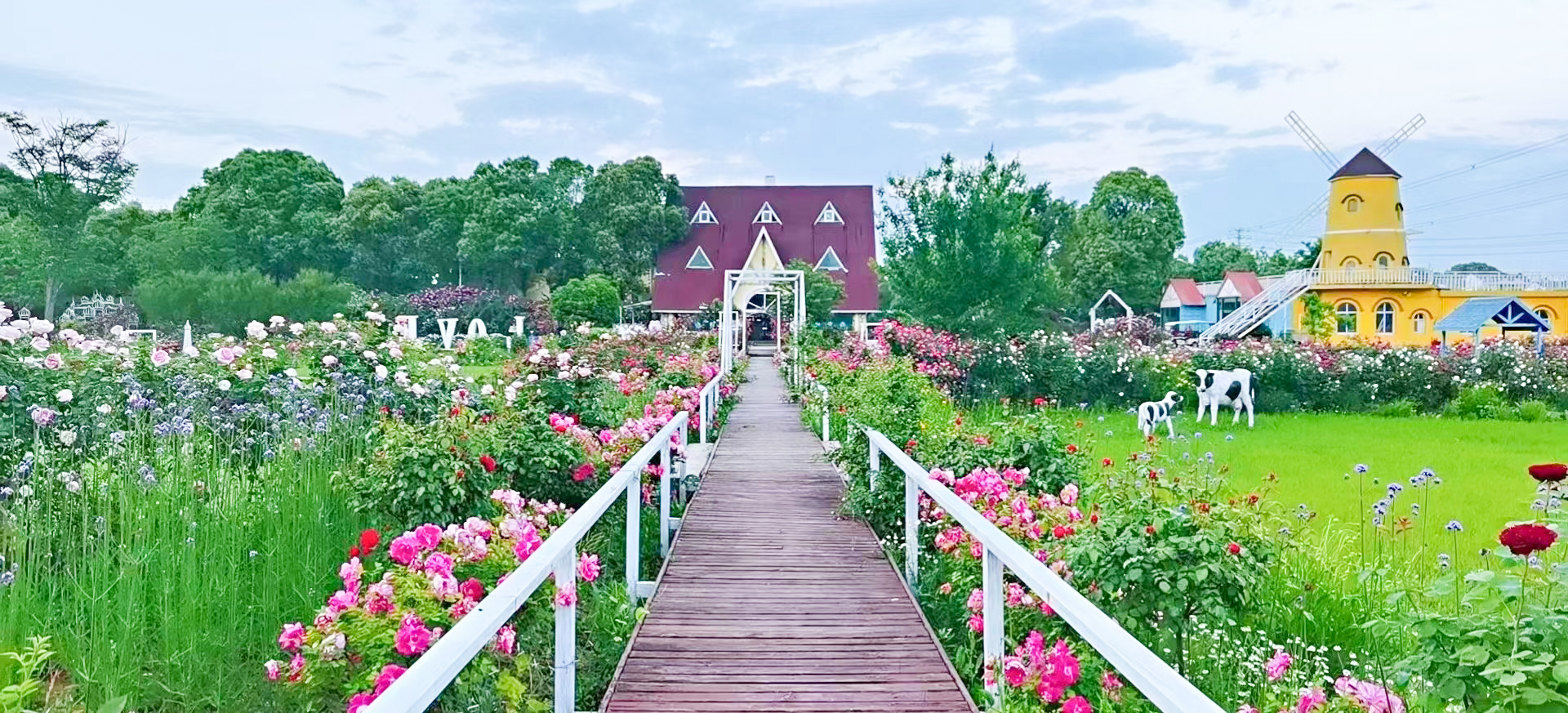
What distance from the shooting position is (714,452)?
9898mm

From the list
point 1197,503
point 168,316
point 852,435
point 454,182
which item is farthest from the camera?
point 454,182

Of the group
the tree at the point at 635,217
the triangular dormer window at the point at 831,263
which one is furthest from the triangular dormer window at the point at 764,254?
the tree at the point at 635,217

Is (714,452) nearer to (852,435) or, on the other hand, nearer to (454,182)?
(852,435)

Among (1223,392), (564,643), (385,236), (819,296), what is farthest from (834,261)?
(564,643)

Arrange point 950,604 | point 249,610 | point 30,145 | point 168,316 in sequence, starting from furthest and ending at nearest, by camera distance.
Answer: point 30,145, point 168,316, point 950,604, point 249,610

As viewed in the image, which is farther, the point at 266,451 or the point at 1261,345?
the point at 1261,345

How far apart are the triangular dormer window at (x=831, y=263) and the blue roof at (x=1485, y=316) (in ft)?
66.4

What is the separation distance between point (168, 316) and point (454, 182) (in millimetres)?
14175

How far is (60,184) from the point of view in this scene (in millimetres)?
44375

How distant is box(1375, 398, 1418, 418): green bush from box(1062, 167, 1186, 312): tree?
26902 millimetres

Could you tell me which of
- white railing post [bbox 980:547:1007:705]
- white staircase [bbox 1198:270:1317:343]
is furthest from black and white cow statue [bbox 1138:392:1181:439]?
white staircase [bbox 1198:270:1317:343]

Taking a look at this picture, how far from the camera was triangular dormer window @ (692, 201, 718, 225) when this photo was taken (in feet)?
132

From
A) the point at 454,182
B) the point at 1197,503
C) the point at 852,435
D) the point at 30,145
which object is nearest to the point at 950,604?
the point at 1197,503

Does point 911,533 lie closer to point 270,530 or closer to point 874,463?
point 874,463
